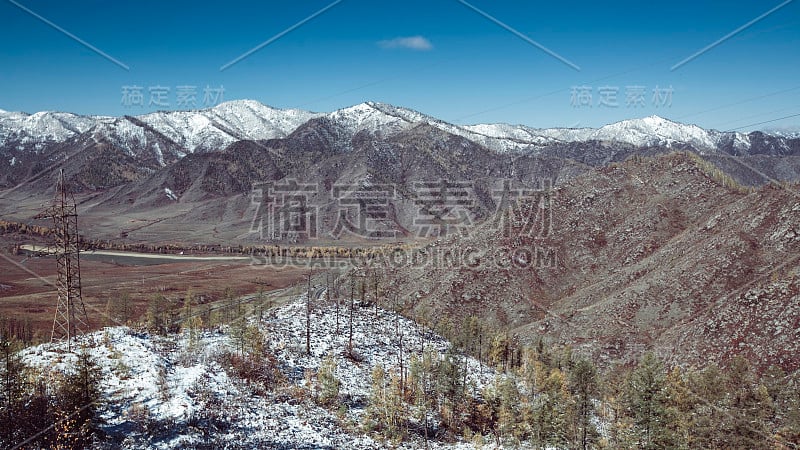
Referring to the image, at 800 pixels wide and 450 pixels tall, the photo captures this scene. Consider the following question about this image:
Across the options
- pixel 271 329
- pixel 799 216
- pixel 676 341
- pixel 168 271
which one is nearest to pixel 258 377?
pixel 271 329

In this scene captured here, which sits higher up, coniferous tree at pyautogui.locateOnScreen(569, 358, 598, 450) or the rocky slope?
the rocky slope

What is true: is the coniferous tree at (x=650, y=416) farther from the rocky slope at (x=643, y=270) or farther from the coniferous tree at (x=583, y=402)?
the rocky slope at (x=643, y=270)

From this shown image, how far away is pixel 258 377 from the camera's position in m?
34.6

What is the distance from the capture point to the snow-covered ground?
81.9 feet

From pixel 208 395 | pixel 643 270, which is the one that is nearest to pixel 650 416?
pixel 208 395

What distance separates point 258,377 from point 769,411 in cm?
3413

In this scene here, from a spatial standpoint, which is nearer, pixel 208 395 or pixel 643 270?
pixel 208 395

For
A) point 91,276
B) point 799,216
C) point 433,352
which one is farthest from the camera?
point 91,276

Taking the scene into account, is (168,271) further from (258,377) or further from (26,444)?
(26,444)

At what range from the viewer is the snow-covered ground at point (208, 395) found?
81.9 feet

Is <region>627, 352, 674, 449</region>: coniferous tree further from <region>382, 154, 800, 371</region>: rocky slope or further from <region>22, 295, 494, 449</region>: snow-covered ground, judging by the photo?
<region>382, 154, 800, 371</region>: rocky slope

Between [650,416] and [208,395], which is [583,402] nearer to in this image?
[650,416]

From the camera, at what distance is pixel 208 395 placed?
28938 mm

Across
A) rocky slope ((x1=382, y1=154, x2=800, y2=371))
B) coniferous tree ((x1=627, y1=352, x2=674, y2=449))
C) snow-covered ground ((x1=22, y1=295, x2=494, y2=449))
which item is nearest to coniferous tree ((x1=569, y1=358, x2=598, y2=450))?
coniferous tree ((x1=627, y1=352, x2=674, y2=449))
